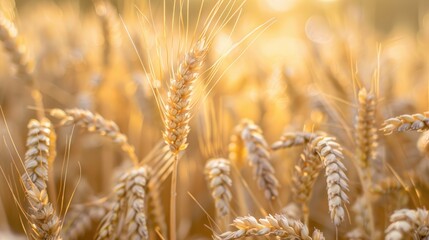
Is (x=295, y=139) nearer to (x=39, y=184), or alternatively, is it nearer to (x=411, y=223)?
(x=411, y=223)

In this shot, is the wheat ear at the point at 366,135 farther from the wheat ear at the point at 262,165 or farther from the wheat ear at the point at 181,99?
the wheat ear at the point at 181,99

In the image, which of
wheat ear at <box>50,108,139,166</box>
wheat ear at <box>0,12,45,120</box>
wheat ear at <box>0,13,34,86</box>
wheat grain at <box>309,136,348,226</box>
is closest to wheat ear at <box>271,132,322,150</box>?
wheat grain at <box>309,136,348,226</box>

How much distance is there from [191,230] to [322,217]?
1.68 feet

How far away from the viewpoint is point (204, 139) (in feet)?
7.02

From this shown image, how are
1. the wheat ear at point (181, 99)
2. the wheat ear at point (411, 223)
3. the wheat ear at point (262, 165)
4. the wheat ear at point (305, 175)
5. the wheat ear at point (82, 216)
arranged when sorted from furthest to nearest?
the wheat ear at point (82, 216) → the wheat ear at point (262, 165) → the wheat ear at point (305, 175) → the wheat ear at point (181, 99) → the wheat ear at point (411, 223)

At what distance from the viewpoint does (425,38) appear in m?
3.55

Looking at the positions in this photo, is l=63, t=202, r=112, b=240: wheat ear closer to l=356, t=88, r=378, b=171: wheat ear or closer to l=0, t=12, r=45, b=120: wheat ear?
l=0, t=12, r=45, b=120: wheat ear

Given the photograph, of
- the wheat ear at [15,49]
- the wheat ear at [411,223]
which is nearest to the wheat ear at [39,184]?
the wheat ear at [15,49]

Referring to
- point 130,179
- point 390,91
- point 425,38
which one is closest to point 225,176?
point 130,179

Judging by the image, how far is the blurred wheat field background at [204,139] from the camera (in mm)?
1186

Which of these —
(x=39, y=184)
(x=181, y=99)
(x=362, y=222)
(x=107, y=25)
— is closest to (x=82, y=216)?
(x=39, y=184)

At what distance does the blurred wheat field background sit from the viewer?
1186 mm

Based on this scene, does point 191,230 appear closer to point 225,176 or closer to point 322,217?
point 322,217

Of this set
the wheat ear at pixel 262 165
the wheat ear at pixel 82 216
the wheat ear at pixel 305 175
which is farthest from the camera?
the wheat ear at pixel 82 216
